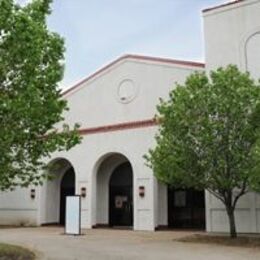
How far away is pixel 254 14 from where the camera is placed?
24391 millimetres

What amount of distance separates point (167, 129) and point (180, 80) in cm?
635

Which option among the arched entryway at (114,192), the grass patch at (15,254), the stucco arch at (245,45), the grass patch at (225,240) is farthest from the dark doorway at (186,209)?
the grass patch at (15,254)

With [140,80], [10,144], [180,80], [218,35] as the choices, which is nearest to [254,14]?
[218,35]

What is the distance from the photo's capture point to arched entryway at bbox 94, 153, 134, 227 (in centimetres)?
2930

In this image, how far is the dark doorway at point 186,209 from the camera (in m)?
26.6

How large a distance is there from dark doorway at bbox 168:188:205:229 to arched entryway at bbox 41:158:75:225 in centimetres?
699

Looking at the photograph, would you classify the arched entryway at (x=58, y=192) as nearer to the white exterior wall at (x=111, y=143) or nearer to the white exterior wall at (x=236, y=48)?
the white exterior wall at (x=111, y=143)

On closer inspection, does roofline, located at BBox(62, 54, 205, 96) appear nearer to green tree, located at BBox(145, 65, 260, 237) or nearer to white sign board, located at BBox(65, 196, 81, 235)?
green tree, located at BBox(145, 65, 260, 237)

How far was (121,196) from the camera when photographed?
29609 mm

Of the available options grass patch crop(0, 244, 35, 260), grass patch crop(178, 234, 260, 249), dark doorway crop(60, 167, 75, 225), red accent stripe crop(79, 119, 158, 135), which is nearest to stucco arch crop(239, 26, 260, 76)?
red accent stripe crop(79, 119, 158, 135)

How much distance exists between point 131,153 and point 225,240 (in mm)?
8622

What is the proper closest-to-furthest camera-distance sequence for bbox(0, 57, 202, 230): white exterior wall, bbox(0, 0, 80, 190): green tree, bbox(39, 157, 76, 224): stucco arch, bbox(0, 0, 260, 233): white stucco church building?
bbox(0, 0, 80, 190): green tree → bbox(0, 0, 260, 233): white stucco church building → bbox(0, 57, 202, 230): white exterior wall → bbox(39, 157, 76, 224): stucco arch

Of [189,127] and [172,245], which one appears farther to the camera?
[189,127]

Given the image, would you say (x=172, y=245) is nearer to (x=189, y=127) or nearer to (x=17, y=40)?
(x=189, y=127)
